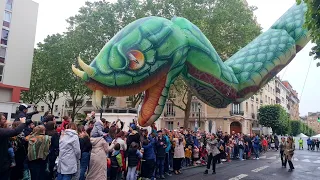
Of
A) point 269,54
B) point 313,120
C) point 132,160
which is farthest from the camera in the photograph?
point 313,120

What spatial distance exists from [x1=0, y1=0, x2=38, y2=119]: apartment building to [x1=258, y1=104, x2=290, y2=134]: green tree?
33.2 meters

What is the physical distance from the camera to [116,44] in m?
5.88

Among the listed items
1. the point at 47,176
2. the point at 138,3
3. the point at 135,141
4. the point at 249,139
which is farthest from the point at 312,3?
the point at 138,3

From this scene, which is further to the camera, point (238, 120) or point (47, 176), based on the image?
point (238, 120)

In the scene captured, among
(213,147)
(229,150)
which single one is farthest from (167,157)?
(229,150)

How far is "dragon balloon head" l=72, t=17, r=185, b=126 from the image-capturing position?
5676 mm

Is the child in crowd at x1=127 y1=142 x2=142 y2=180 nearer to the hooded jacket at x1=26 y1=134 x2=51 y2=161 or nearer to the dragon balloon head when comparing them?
the dragon balloon head

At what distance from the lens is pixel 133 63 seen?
5793mm

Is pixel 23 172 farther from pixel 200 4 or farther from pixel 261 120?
pixel 261 120

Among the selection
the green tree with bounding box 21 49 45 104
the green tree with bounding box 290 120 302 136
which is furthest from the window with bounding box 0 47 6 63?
the green tree with bounding box 290 120 302 136

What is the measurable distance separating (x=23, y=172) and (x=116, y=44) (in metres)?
3.39

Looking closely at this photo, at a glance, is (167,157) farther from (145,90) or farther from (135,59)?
(135,59)

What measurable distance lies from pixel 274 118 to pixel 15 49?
35.9 m

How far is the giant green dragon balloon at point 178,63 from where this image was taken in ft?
18.9
